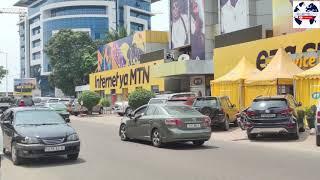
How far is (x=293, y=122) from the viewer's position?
18141 mm

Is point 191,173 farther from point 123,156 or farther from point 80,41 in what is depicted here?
point 80,41

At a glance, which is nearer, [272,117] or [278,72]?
[272,117]

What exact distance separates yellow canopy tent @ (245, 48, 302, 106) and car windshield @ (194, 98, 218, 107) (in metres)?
3.29

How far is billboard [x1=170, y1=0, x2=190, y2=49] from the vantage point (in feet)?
145

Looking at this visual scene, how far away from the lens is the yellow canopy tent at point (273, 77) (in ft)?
82.2

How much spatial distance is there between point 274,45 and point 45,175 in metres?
20.8

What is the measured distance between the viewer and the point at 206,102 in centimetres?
2370

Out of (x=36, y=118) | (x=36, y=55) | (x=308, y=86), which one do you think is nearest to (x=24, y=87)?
(x=36, y=55)

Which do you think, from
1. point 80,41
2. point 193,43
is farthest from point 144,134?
point 80,41

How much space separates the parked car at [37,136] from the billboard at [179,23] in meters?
31.0

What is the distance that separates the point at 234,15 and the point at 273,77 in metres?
14.0

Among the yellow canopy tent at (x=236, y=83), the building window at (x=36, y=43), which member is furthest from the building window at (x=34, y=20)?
the yellow canopy tent at (x=236, y=83)

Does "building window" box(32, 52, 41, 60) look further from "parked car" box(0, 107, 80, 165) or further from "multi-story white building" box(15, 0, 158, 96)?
"parked car" box(0, 107, 80, 165)

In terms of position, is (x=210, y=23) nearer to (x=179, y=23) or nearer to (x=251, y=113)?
(x=179, y=23)
